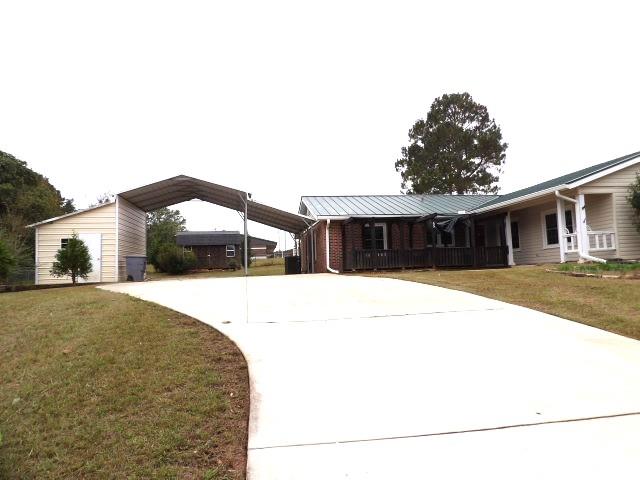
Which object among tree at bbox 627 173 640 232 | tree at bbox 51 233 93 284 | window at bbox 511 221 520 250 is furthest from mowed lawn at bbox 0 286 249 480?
window at bbox 511 221 520 250

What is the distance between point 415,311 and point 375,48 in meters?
8.16

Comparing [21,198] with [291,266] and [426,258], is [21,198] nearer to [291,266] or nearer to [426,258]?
[291,266]

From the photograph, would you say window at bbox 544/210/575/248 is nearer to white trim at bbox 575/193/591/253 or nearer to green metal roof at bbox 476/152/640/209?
green metal roof at bbox 476/152/640/209

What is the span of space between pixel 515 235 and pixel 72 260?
62.6 feet

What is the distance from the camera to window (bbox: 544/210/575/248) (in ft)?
55.1

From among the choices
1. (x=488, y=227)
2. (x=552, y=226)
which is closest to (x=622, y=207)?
(x=552, y=226)

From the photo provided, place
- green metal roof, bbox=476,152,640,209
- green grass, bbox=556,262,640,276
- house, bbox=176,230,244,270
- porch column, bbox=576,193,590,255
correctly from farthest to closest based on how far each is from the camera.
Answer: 1. house, bbox=176,230,244,270
2. green metal roof, bbox=476,152,640,209
3. porch column, bbox=576,193,590,255
4. green grass, bbox=556,262,640,276

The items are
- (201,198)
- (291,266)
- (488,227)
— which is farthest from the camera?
(291,266)

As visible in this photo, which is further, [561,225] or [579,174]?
[579,174]

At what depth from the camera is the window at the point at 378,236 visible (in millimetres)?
20292

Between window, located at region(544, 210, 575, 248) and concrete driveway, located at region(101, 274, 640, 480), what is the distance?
11.1 metres

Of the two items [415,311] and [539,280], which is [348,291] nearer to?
[415,311]

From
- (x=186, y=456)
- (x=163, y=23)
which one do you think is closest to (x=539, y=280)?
(x=186, y=456)

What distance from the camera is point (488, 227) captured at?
21906 millimetres
